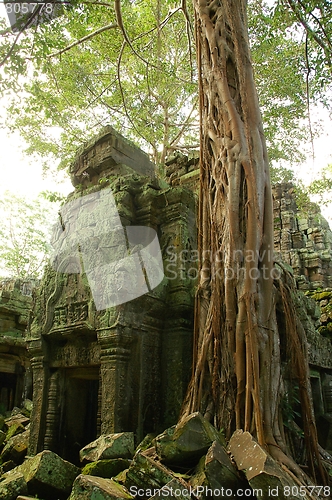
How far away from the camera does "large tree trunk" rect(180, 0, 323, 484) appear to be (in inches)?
116

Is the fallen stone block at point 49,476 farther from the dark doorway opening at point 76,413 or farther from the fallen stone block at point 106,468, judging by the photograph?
the dark doorway opening at point 76,413

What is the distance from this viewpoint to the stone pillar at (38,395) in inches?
165

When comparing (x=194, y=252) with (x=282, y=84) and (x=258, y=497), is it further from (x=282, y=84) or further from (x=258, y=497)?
(x=282, y=84)

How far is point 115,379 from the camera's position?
3.59 metres

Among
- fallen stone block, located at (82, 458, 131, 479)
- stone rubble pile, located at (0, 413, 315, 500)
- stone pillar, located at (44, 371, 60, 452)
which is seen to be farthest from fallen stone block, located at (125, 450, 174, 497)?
stone pillar, located at (44, 371, 60, 452)

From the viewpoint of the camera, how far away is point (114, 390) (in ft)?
11.7

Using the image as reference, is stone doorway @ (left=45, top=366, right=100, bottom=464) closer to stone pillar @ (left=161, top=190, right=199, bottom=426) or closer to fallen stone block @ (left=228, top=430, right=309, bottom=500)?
stone pillar @ (left=161, top=190, right=199, bottom=426)

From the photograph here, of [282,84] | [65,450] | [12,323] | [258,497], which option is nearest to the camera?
[258,497]

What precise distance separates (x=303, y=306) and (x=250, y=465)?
300 cm

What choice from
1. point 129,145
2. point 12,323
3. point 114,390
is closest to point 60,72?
point 129,145

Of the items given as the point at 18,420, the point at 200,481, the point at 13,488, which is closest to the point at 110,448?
the point at 13,488

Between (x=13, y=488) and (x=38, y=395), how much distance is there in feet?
6.11

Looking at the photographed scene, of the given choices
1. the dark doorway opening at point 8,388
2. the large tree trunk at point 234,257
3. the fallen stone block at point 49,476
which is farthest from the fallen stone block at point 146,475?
the dark doorway opening at point 8,388

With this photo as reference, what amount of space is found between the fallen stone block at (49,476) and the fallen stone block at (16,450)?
1.72 m
